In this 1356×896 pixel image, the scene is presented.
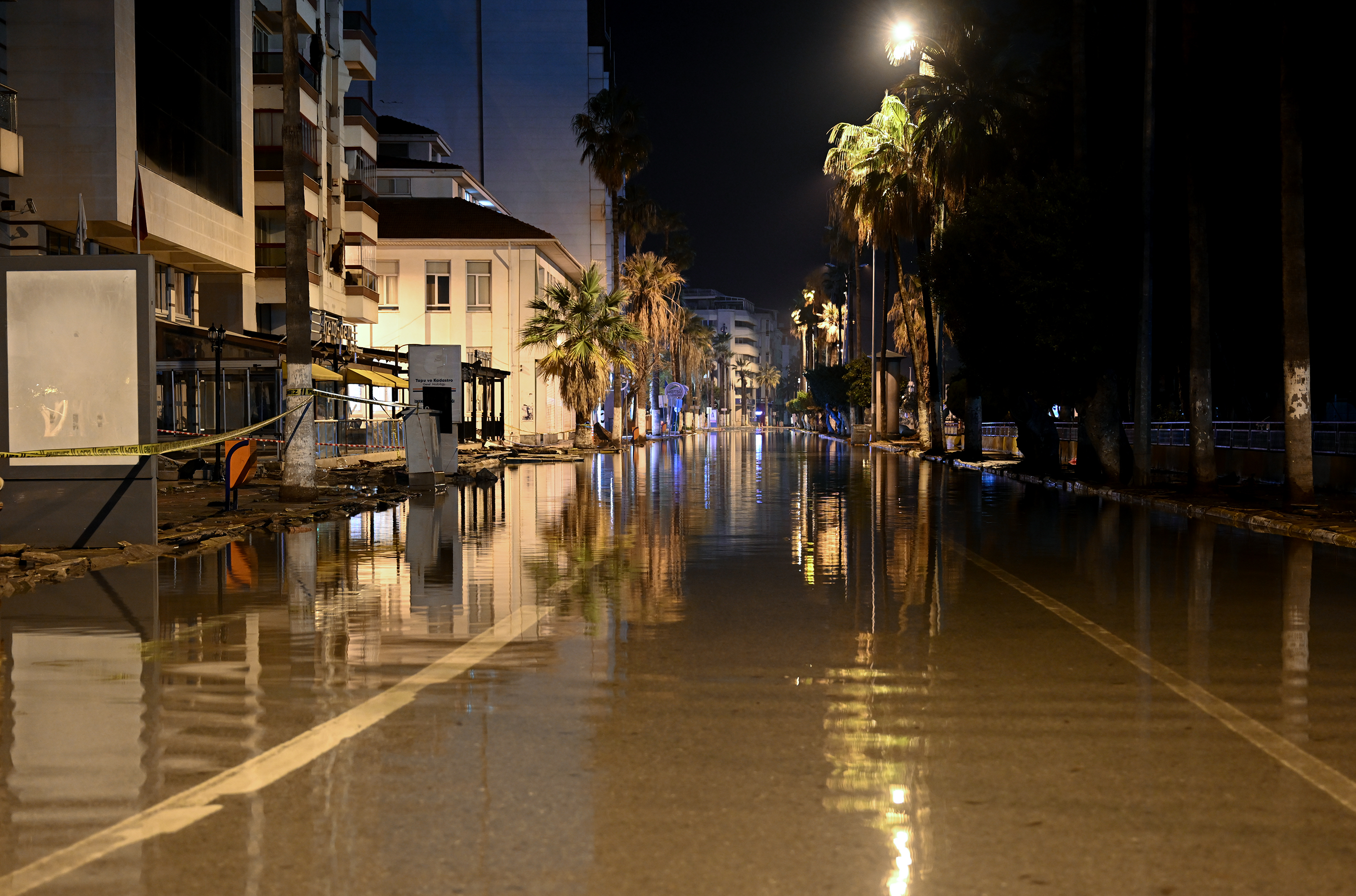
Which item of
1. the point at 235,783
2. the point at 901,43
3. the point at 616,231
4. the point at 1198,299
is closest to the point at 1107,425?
the point at 1198,299

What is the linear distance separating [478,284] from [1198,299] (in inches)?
1930

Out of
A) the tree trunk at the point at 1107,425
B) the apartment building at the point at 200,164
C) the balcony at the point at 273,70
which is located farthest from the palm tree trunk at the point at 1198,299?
the balcony at the point at 273,70

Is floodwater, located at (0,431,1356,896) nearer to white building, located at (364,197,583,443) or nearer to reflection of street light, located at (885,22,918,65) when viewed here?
reflection of street light, located at (885,22,918,65)

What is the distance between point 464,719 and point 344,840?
81.7 inches

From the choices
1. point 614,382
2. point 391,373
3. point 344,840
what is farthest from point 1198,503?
point 614,382

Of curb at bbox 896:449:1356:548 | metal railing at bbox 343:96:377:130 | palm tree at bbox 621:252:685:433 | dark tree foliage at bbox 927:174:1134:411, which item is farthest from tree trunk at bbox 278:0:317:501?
palm tree at bbox 621:252:685:433

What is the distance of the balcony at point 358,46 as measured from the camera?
2327 inches

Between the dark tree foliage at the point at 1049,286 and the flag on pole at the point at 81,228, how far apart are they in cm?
2124

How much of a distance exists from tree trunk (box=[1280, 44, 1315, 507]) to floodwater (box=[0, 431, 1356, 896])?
32.6 feet

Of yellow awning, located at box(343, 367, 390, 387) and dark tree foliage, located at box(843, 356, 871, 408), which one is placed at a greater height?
dark tree foliage, located at box(843, 356, 871, 408)

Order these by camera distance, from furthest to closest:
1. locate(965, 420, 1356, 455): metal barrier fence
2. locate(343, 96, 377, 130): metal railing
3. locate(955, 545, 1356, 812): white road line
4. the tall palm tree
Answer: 1. locate(343, 96, 377, 130): metal railing
2. the tall palm tree
3. locate(965, 420, 1356, 455): metal barrier fence
4. locate(955, 545, 1356, 812): white road line

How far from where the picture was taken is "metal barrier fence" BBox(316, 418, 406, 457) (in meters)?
36.8

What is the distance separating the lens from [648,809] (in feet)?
18.5

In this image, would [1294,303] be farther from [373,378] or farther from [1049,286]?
[373,378]
